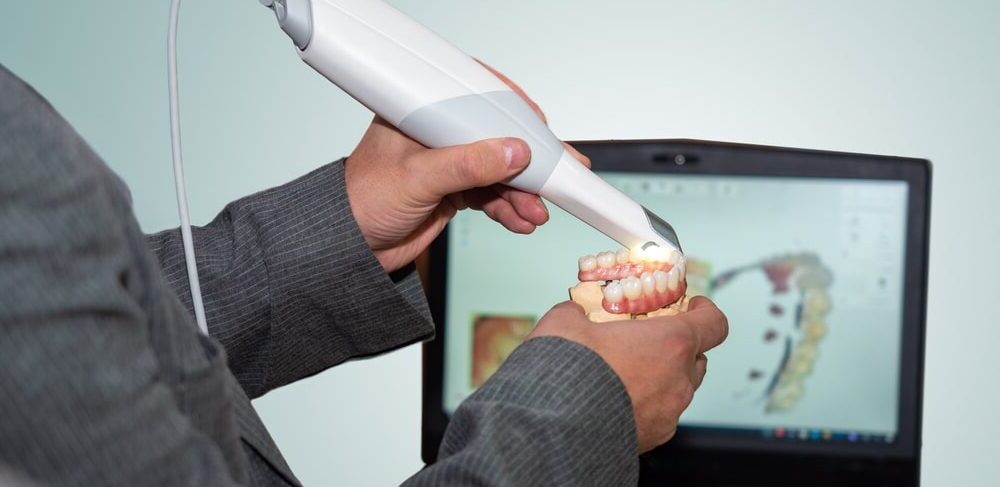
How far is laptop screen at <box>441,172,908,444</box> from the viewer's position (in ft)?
3.47

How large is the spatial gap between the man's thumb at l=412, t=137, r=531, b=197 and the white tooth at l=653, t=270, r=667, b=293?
0.11m

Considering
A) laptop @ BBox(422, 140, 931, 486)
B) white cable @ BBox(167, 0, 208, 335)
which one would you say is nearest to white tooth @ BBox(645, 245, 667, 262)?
white cable @ BBox(167, 0, 208, 335)

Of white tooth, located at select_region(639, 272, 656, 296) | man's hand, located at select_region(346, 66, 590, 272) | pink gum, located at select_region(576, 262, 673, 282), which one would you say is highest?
man's hand, located at select_region(346, 66, 590, 272)

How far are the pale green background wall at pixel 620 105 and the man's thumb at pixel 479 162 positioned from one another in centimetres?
48

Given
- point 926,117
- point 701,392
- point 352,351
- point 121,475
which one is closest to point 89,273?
point 121,475

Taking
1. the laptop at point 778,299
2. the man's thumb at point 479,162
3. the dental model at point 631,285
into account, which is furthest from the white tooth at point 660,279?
the laptop at point 778,299

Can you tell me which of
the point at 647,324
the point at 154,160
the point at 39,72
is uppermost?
the point at 39,72

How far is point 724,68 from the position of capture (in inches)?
42.9

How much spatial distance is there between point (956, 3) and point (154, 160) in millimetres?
913

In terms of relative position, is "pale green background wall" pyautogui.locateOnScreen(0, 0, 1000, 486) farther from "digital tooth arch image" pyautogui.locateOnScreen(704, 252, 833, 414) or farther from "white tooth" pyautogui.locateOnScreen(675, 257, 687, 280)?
"white tooth" pyautogui.locateOnScreen(675, 257, 687, 280)

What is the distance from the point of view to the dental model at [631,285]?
2.06 feet

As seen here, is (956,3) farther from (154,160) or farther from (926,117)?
(154,160)

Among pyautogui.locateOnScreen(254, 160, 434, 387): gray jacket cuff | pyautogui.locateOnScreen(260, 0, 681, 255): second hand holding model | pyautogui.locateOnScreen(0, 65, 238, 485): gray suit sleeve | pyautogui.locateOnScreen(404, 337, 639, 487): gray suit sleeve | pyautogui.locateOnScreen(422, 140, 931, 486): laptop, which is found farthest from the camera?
pyautogui.locateOnScreen(422, 140, 931, 486): laptop

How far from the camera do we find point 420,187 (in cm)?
68
